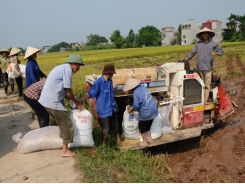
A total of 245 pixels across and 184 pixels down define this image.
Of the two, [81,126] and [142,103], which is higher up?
[142,103]

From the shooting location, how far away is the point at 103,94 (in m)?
4.21

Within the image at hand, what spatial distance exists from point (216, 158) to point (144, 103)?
196 cm

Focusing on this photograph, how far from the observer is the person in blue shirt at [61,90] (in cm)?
364

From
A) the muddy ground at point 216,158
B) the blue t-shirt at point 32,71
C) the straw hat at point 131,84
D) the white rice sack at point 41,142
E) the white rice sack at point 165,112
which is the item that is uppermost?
the blue t-shirt at point 32,71

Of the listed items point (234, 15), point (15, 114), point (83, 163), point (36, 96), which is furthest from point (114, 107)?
point (234, 15)

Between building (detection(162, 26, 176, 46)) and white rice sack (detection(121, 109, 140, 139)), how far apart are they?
7040 centimetres

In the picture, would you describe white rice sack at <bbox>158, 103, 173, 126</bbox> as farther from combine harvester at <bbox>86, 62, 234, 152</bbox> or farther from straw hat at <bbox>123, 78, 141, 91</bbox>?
straw hat at <bbox>123, 78, 141, 91</bbox>

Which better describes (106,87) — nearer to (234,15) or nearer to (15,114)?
(15,114)

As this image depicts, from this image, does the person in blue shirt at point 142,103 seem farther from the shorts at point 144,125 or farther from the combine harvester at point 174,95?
the combine harvester at point 174,95

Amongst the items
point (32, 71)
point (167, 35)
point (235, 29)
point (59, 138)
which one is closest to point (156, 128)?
point (59, 138)

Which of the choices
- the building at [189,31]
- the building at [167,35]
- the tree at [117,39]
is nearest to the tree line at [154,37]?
the tree at [117,39]

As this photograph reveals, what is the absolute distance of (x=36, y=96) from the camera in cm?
451

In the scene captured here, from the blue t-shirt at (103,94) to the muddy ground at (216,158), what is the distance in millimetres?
1625

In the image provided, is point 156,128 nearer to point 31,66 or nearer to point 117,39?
point 31,66
